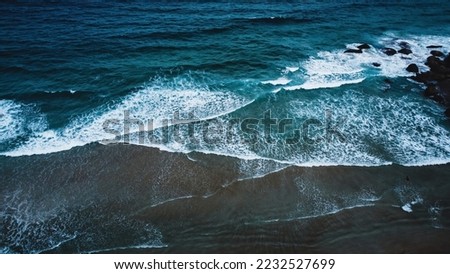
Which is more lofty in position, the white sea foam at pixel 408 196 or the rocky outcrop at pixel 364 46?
the rocky outcrop at pixel 364 46

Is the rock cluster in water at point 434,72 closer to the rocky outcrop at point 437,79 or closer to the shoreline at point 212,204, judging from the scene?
the rocky outcrop at point 437,79

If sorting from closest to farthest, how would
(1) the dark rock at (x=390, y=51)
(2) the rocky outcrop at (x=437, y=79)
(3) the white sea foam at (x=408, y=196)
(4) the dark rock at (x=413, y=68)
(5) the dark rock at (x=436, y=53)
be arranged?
(3) the white sea foam at (x=408, y=196) → (2) the rocky outcrop at (x=437, y=79) → (4) the dark rock at (x=413, y=68) → (5) the dark rock at (x=436, y=53) → (1) the dark rock at (x=390, y=51)

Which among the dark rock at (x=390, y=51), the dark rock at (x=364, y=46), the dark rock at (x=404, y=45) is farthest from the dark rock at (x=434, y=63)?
the dark rock at (x=364, y=46)

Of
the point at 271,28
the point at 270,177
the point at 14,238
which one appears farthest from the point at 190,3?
the point at 14,238

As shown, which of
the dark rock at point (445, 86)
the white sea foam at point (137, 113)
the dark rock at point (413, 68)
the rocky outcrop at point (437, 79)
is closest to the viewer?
the white sea foam at point (137, 113)
